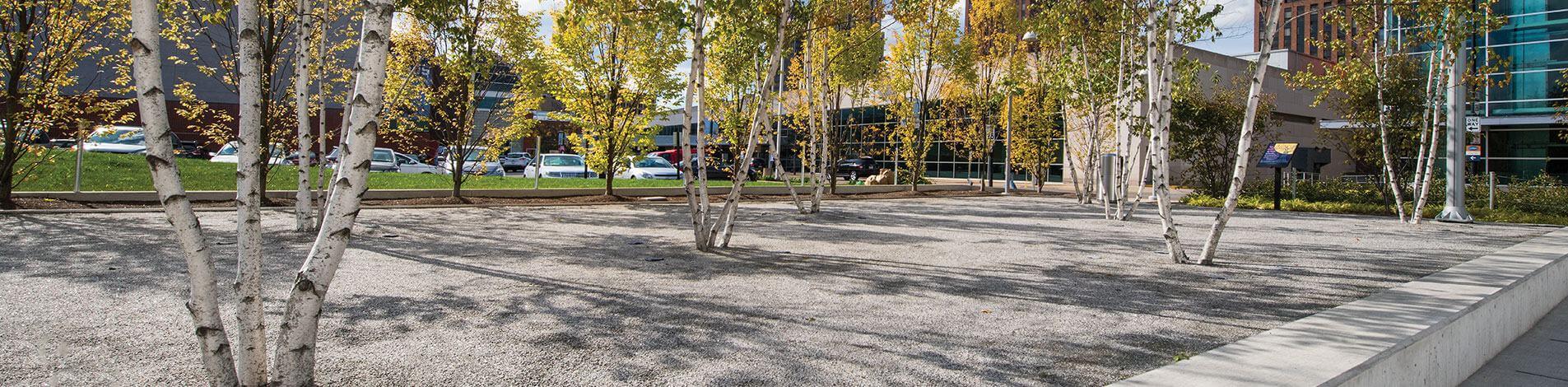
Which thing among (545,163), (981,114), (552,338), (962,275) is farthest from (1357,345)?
(545,163)

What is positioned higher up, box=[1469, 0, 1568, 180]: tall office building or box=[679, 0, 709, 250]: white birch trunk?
box=[1469, 0, 1568, 180]: tall office building

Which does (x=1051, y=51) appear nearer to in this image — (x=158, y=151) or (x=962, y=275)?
(x=962, y=275)

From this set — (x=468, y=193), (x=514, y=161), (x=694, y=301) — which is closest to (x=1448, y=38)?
(x=694, y=301)

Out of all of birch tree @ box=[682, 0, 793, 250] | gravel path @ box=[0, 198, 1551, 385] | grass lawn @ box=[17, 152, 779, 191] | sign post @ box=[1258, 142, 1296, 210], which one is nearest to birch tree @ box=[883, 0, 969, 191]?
sign post @ box=[1258, 142, 1296, 210]

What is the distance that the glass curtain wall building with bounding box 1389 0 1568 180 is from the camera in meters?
32.8

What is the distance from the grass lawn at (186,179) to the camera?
14.5m

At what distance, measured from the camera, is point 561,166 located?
3031 cm

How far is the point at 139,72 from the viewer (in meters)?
2.95

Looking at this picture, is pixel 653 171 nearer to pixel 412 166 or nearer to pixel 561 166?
pixel 561 166

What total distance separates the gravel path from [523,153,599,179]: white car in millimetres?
18524

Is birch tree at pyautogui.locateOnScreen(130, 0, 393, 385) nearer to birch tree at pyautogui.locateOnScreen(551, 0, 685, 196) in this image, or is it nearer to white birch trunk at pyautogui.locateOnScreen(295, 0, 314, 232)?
white birch trunk at pyautogui.locateOnScreen(295, 0, 314, 232)

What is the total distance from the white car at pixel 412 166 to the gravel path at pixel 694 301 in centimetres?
1946

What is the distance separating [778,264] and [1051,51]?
571 inches

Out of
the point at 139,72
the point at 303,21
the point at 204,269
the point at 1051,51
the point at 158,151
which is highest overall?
the point at 1051,51
